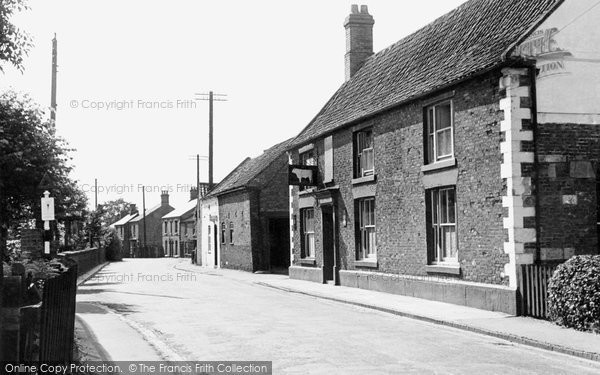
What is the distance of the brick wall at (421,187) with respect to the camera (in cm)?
1430

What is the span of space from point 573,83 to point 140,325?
1060 centimetres

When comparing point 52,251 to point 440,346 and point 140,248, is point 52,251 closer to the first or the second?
point 440,346

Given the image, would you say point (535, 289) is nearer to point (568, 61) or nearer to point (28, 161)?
point (568, 61)

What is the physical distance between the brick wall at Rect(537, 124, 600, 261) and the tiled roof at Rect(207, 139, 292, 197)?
19227 millimetres

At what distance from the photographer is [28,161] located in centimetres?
2066

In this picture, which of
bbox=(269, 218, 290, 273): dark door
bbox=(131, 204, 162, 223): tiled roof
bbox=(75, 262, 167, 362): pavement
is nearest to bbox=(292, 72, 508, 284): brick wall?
bbox=(75, 262, 167, 362): pavement

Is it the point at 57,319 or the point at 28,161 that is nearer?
the point at 57,319

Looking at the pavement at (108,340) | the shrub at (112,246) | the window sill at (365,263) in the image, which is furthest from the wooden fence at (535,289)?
the shrub at (112,246)

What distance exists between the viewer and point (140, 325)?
12.8 metres

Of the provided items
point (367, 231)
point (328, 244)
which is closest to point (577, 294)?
point (367, 231)

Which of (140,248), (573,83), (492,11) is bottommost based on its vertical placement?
(140,248)

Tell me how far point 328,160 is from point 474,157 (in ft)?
30.4

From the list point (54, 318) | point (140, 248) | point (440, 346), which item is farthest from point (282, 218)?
point (140, 248)

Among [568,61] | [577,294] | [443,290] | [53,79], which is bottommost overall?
[443,290]
